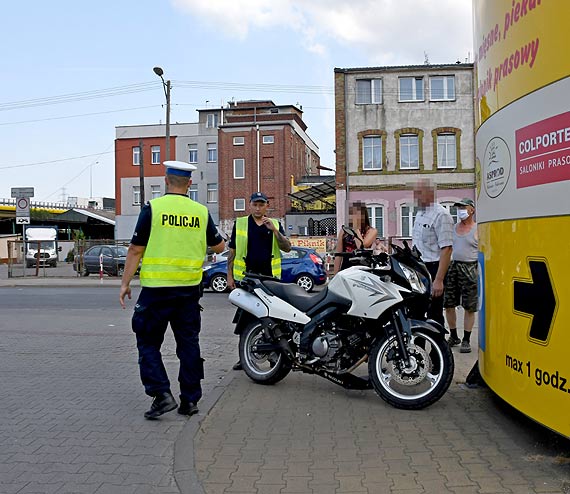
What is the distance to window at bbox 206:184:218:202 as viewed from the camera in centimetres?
5550

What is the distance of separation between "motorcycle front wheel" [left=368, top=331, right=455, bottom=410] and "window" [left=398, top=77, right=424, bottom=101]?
112 ft

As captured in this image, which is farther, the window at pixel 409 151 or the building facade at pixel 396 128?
the window at pixel 409 151

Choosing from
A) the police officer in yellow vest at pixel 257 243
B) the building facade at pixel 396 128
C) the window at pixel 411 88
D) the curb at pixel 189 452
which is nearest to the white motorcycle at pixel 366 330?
the police officer in yellow vest at pixel 257 243

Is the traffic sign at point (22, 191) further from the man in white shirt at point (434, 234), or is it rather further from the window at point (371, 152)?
the man in white shirt at point (434, 234)

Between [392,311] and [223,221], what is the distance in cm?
4754

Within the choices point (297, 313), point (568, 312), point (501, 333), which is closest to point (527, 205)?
point (568, 312)

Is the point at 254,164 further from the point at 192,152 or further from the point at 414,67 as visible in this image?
the point at 414,67

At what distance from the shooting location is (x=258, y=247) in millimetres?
7102

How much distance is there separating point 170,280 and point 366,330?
1779mm

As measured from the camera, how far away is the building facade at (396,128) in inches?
1479

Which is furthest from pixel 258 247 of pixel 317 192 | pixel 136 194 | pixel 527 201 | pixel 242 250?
pixel 136 194

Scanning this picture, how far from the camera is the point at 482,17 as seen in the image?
5.04 meters

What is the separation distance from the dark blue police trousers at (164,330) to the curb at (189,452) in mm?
294

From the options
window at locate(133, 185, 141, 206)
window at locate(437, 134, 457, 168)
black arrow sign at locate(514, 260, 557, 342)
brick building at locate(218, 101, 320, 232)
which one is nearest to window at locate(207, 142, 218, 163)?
brick building at locate(218, 101, 320, 232)
